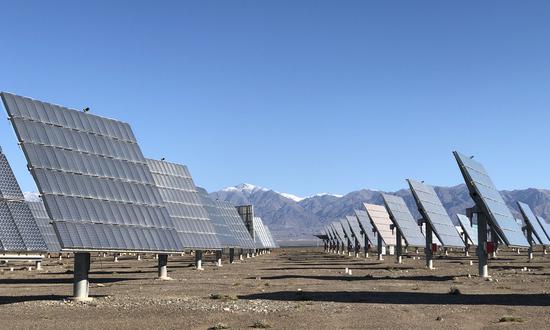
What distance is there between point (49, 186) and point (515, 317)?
16168 mm

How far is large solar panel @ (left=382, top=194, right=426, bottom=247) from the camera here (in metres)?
66.7

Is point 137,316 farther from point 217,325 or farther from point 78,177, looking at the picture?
point 78,177

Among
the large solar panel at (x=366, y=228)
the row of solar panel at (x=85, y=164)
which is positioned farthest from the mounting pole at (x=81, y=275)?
the large solar panel at (x=366, y=228)

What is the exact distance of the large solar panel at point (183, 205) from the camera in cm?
4591

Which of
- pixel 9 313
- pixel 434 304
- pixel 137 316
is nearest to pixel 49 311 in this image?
pixel 9 313

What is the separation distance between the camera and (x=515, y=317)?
72.6 ft

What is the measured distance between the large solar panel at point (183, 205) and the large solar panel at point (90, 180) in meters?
14.0

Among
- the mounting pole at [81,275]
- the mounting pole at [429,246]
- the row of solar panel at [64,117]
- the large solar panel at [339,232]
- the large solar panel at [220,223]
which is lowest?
the mounting pole at [81,275]

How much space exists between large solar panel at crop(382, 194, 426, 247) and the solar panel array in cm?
4137

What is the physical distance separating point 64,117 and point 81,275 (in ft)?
21.4

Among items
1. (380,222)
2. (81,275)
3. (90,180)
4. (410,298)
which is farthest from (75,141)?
(380,222)

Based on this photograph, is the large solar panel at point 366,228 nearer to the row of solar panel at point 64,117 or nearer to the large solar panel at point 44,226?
the large solar panel at point 44,226

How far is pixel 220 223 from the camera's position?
6519cm

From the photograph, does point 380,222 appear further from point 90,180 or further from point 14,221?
point 14,221
